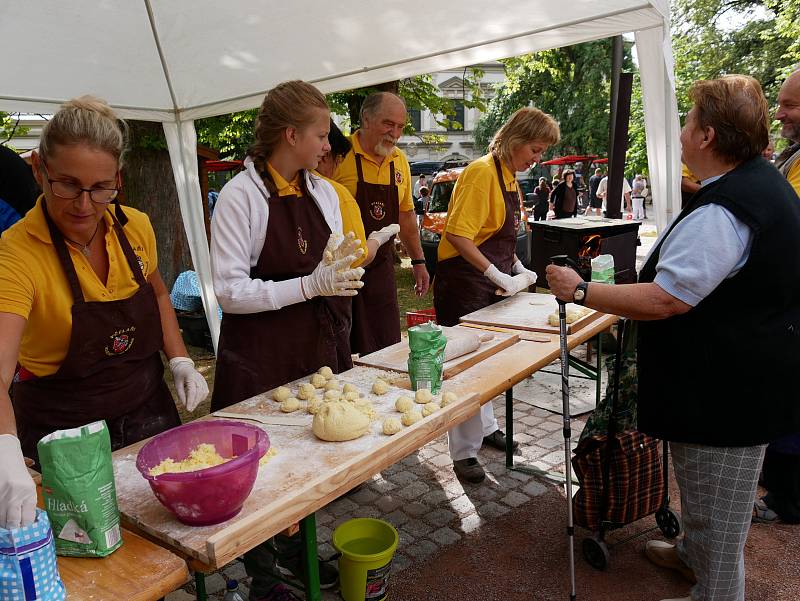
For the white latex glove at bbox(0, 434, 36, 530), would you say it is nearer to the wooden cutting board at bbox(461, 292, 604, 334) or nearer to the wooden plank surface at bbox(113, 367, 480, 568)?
the wooden plank surface at bbox(113, 367, 480, 568)

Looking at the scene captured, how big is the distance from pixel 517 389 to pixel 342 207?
3076 mm

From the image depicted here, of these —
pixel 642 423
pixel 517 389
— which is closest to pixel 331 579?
pixel 642 423

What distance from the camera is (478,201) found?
374 centimetres

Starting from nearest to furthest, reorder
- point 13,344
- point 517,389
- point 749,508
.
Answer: point 13,344 < point 749,508 < point 517,389

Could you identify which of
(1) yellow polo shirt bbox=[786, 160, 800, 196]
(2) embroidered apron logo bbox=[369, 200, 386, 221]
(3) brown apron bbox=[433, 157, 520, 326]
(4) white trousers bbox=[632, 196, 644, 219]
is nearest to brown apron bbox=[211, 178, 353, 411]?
(2) embroidered apron logo bbox=[369, 200, 386, 221]

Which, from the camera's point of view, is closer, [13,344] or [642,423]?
[13,344]

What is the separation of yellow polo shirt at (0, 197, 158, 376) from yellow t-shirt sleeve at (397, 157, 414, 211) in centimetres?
243

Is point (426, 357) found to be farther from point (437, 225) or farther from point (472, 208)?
point (437, 225)

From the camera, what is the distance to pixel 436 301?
4191 millimetres

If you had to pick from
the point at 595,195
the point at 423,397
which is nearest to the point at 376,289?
the point at 423,397

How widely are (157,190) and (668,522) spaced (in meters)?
7.14

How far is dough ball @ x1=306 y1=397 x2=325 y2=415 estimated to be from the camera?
2.13m

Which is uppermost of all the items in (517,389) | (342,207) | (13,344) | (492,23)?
(492,23)

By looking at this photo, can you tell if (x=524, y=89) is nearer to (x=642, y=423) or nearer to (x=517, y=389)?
(x=517, y=389)
